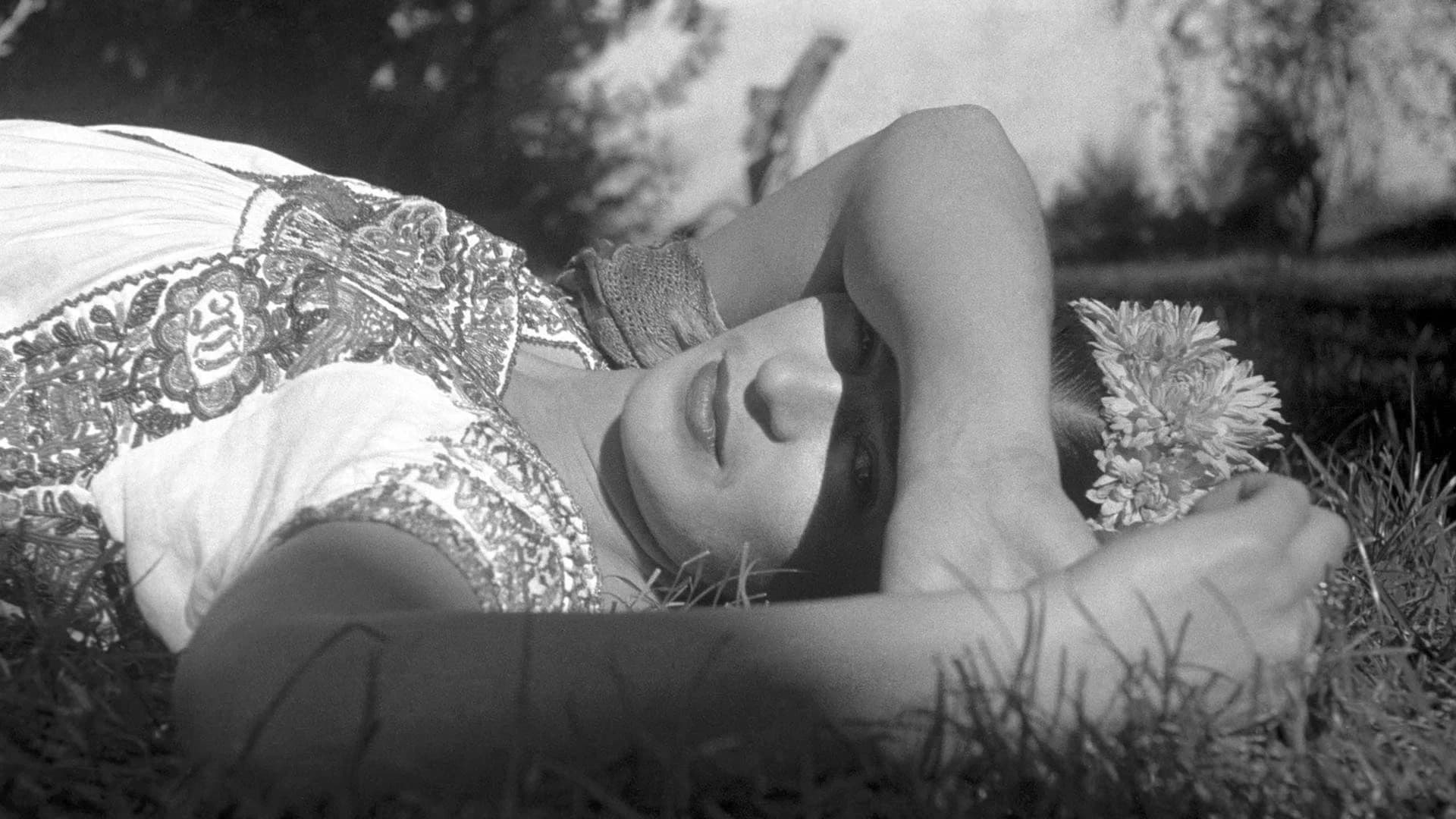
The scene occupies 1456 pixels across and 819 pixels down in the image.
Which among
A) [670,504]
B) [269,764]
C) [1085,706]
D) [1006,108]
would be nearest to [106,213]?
[670,504]

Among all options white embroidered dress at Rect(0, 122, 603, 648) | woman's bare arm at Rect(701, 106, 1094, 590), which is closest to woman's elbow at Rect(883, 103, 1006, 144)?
woman's bare arm at Rect(701, 106, 1094, 590)

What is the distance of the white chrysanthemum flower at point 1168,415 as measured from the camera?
6.28 ft

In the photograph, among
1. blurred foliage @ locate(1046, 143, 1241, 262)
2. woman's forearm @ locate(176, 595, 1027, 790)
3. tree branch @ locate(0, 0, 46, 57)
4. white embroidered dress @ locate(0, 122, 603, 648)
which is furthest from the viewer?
blurred foliage @ locate(1046, 143, 1241, 262)

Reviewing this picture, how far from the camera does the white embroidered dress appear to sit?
59.3 inches

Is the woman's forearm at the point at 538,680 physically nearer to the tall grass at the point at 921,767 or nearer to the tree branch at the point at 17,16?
the tall grass at the point at 921,767

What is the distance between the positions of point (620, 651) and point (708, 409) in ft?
2.51

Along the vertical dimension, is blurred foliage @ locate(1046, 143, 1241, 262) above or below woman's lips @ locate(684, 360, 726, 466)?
below

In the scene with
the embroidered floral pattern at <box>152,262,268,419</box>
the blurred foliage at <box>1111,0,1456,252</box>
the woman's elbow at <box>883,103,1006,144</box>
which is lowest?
the blurred foliage at <box>1111,0,1456,252</box>

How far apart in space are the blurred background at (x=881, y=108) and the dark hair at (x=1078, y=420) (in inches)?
101

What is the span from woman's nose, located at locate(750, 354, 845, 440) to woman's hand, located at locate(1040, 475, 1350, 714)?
62cm

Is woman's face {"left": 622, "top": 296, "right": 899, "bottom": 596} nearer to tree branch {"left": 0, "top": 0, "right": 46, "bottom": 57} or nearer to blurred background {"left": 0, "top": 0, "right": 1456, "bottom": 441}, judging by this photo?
blurred background {"left": 0, "top": 0, "right": 1456, "bottom": 441}

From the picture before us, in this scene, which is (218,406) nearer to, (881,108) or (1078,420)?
(1078,420)

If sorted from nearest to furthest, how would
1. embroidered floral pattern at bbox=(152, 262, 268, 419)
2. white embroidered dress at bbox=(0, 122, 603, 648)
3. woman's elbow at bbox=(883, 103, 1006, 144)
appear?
white embroidered dress at bbox=(0, 122, 603, 648), embroidered floral pattern at bbox=(152, 262, 268, 419), woman's elbow at bbox=(883, 103, 1006, 144)

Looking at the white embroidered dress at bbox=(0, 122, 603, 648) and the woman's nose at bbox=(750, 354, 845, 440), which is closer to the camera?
the white embroidered dress at bbox=(0, 122, 603, 648)
